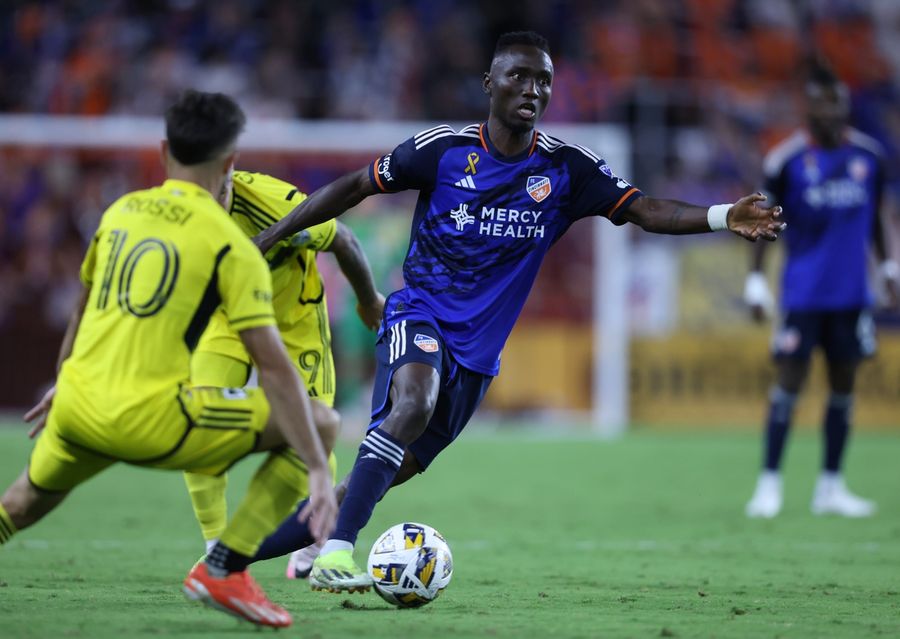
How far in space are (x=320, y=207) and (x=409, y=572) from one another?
1.69 meters

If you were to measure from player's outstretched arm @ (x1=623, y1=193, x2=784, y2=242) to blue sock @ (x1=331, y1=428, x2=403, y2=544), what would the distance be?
5.01 ft

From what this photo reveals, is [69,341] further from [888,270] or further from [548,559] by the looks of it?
[888,270]

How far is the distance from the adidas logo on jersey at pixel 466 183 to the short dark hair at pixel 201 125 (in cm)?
169

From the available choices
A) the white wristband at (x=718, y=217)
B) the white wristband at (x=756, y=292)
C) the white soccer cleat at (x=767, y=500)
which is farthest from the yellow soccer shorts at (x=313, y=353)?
the white wristband at (x=756, y=292)

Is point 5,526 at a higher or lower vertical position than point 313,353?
lower

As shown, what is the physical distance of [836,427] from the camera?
10359 mm

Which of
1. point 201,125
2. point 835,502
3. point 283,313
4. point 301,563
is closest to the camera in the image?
point 201,125

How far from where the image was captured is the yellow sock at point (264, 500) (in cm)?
493

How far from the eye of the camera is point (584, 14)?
21359mm

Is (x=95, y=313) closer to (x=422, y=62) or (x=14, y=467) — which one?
(x=14, y=467)

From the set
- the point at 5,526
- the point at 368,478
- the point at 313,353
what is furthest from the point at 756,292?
the point at 5,526

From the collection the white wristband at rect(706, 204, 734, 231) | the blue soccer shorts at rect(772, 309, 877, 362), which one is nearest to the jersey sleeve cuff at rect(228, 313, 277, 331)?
the white wristband at rect(706, 204, 734, 231)

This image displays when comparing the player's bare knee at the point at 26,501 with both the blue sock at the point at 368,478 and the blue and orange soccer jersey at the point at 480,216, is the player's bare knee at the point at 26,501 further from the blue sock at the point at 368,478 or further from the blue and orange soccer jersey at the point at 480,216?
the blue and orange soccer jersey at the point at 480,216

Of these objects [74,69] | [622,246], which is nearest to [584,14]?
[622,246]
